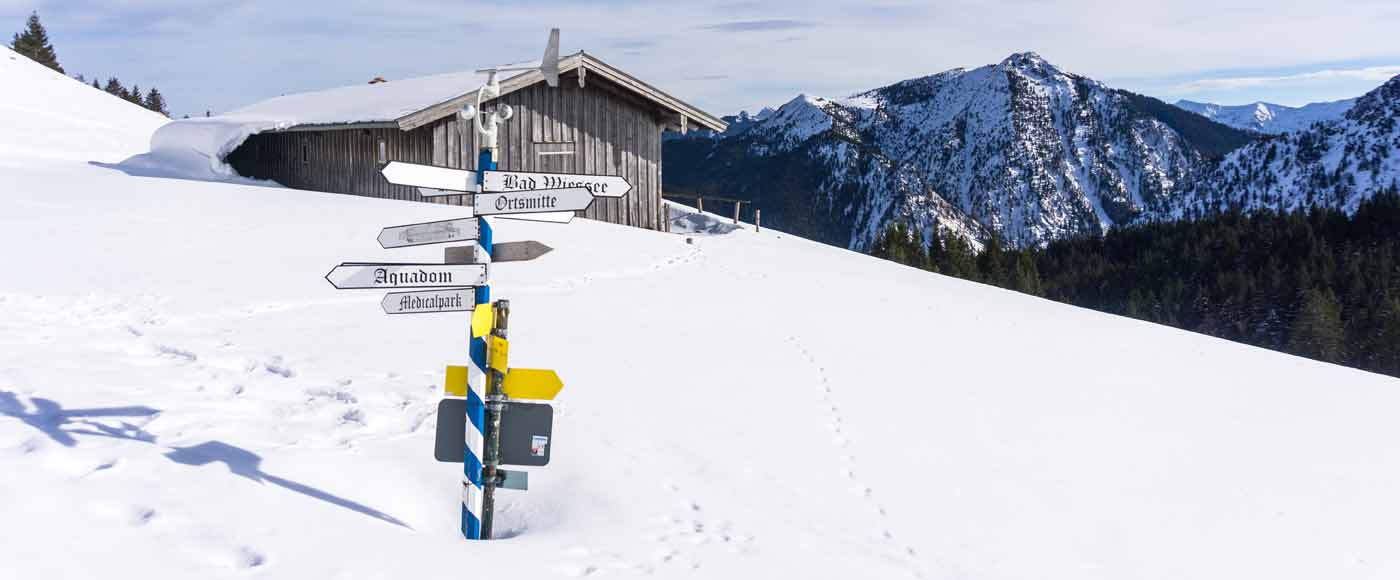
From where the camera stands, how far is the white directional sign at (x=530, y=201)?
5777 millimetres

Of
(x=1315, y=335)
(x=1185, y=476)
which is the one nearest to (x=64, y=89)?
(x=1185, y=476)

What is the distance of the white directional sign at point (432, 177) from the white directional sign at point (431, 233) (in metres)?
0.20

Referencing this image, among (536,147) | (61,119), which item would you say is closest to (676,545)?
(536,147)

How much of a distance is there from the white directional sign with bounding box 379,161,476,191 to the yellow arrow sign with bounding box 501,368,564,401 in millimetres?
1153

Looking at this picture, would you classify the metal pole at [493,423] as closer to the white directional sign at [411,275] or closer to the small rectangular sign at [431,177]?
the white directional sign at [411,275]

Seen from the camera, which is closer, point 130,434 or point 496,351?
point 496,351

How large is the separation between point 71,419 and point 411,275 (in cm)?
282

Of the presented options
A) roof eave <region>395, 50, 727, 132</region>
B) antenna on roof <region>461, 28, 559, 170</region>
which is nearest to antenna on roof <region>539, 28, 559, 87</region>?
antenna on roof <region>461, 28, 559, 170</region>

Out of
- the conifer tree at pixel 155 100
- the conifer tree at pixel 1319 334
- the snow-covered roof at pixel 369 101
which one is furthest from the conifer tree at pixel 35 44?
the conifer tree at pixel 1319 334

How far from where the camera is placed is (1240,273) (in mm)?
101250

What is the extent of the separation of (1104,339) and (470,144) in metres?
12.6

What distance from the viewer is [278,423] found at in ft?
23.3

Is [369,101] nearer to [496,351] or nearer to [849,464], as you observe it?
[849,464]

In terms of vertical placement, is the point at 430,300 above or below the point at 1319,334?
above
